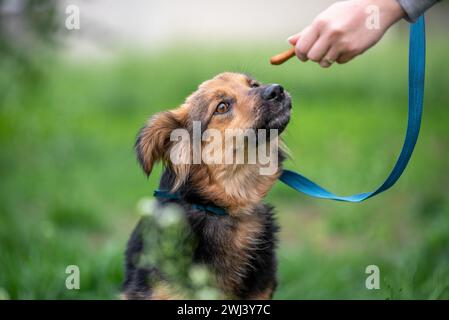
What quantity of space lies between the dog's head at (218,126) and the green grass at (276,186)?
3.91ft

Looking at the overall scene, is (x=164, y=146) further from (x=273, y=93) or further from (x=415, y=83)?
(x=415, y=83)

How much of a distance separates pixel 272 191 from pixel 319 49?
3623 millimetres

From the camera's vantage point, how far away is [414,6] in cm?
259

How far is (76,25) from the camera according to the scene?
4.19 meters

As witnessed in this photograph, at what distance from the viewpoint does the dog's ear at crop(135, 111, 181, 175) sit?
10.6 ft

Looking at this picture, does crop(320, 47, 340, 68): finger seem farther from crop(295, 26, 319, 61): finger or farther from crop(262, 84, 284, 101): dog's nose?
crop(262, 84, 284, 101): dog's nose

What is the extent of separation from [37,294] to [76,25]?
74.6 inches

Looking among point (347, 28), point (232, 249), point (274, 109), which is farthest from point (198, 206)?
point (347, 28)

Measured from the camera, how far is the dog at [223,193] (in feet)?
10.7

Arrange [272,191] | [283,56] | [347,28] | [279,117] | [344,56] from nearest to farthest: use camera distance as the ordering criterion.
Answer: [347,28] < [344,56] < [283,56] < [279,117] < [272,191]

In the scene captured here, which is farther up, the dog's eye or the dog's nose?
the dog's nose

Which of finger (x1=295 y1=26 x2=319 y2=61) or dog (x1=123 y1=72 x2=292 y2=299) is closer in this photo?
finger (x1=295 y1=26 x2=319 y2=61)

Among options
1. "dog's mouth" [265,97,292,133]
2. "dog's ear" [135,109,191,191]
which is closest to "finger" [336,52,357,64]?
"dog's mouth" [265,97,292,133]
